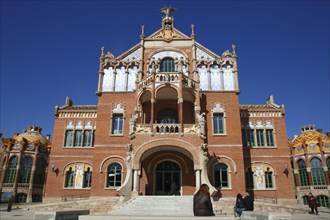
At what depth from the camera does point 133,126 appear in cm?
2058

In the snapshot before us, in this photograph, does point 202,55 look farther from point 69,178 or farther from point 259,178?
point 69,178

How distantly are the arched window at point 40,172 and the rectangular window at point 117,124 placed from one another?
59.6 ft

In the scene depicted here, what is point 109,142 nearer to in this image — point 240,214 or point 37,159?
point 240,214

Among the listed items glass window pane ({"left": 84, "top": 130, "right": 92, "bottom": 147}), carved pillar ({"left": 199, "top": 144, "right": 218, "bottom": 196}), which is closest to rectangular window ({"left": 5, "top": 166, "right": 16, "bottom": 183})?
glass window pane ({"left": 84, "top": 130, "right": 92, "bottom": 147})

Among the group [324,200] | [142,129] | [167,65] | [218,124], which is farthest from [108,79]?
[324,200]

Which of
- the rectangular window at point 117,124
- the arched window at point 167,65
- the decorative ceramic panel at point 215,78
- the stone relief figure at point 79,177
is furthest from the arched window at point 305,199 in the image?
the stone relief figure at point 79,177

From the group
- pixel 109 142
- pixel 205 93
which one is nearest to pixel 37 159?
pixel 109 142

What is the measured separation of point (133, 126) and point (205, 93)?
23.8 feet

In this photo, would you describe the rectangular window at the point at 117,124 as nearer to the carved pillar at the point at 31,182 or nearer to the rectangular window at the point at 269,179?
Answer: the rectangular window at the point at 269,179

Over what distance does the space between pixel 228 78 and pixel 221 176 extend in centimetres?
852

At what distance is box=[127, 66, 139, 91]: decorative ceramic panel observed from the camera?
24.7m

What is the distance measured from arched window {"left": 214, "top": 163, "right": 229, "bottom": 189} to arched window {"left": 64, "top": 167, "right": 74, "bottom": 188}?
1263 cm

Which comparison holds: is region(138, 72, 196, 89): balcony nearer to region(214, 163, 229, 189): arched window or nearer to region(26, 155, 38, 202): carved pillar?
region(214, 163, 229, 189): arched window

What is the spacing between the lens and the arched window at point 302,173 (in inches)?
1278
